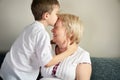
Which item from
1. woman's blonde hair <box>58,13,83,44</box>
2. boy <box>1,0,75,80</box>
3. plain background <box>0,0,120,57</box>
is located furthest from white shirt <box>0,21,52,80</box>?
plain background <box>0,0,120,57</box>

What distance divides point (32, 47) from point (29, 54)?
6 centimetres

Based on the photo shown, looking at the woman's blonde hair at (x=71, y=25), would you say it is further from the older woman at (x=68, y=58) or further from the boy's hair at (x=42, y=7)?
the boy's hair at (x=42, y=7)

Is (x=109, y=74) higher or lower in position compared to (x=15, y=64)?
lower

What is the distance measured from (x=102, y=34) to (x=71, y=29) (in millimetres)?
408

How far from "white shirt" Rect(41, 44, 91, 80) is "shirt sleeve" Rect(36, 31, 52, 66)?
21 centimetres

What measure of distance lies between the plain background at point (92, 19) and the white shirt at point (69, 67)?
13.3 inches

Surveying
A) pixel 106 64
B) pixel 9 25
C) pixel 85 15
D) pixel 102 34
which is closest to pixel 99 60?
pixel 106 64

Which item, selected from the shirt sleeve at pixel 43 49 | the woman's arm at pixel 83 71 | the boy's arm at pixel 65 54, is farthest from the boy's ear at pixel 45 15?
the woman's arm at pixel 83 71

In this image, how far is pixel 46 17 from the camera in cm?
173

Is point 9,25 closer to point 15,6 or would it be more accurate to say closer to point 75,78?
point 15,6

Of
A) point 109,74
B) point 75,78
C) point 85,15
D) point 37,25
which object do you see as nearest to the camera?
point 37,25

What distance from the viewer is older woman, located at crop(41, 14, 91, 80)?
5.95ft

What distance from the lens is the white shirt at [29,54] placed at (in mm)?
1635

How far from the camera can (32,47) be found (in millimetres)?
1690
